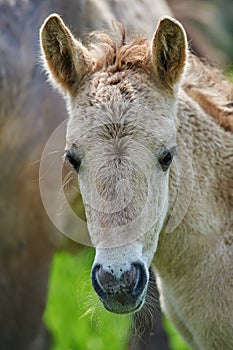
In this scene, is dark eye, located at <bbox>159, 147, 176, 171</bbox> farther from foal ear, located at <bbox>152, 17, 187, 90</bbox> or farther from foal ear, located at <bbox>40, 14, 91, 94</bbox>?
foal ear, located at <bbox>40, 14, 91, 94</bbox>

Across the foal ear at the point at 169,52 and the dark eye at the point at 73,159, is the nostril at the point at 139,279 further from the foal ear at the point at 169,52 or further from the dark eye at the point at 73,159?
the foal ear at the point at 169,52

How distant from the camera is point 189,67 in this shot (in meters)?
4.86

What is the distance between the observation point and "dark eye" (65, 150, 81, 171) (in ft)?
14.3

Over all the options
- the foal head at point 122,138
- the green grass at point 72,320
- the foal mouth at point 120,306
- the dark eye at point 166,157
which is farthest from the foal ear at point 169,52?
the green grass at point 72,320

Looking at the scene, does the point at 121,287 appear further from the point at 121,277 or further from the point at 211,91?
the point at 211,91

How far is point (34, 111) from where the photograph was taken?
6.75 m

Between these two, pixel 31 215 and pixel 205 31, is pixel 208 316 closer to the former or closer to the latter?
pixel 31 215

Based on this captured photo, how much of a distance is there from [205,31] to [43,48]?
17.2 ft

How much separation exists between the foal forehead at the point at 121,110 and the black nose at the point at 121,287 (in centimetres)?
62

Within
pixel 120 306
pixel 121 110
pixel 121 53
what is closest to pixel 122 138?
pixel 121 110

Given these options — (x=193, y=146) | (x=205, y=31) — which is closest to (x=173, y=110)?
(x=193, y=146)

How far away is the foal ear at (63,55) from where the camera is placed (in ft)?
14.8

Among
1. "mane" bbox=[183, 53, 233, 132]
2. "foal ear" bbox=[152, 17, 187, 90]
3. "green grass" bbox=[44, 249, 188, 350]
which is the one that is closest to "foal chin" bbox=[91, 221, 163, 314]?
"foal ear" bbox=[152, 17, 187, 90]

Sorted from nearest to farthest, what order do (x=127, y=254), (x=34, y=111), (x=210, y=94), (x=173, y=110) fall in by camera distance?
(x=127, y=254) < (x=173, y=110) < (x=210, y=94) < (x=34, y=111)
